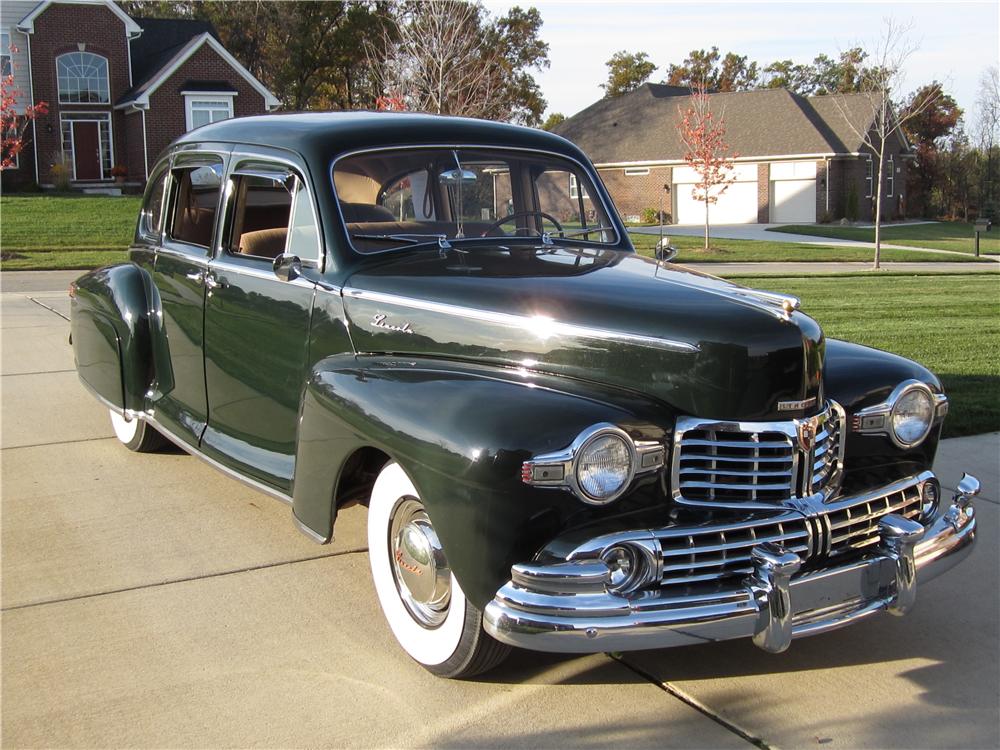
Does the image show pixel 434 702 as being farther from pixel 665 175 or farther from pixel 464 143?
pixel 665 175

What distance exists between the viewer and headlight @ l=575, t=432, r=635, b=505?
3.12 m

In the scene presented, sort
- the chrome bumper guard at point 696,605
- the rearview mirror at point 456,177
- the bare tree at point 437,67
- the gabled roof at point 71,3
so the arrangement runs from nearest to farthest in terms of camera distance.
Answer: the chrome bumper guard at point 696,605 → the rearview mirror at point 456,177 → the bare tree at point 437,67 → the gabled roof at point 71,3

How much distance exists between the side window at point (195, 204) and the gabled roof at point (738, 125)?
3600cm

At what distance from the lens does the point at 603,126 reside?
46125 millimetres

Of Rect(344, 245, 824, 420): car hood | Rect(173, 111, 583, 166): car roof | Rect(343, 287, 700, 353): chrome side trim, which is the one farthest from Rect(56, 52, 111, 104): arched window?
Rect(343, 287, 700, 353): chrome side trim

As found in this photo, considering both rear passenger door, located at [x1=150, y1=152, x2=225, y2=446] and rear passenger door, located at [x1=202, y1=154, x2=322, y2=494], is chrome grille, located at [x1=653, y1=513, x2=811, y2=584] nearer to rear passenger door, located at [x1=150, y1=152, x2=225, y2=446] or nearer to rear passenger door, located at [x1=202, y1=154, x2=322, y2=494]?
rear passenger door, located at [x1=202, y1=154, x2=322, y2=494]

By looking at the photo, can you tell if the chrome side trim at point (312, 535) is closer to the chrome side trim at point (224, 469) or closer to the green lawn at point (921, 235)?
the chrome side trim at point (224, 469)

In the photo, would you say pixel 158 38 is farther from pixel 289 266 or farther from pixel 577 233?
pixel 289 266

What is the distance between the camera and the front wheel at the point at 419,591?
339 centimetres

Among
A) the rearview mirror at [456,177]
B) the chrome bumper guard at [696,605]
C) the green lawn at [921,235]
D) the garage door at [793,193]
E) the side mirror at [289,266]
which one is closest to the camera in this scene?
the chrome bumper guard at [696,605]

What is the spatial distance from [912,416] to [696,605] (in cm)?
142

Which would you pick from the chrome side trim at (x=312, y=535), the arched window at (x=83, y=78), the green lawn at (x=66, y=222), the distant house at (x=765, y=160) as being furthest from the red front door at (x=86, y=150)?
the chrome side trim at (x=312, y=535)

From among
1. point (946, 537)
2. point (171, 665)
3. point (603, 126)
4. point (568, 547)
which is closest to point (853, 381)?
point (946, 537)

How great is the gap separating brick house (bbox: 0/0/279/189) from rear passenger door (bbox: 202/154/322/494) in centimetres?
3094
